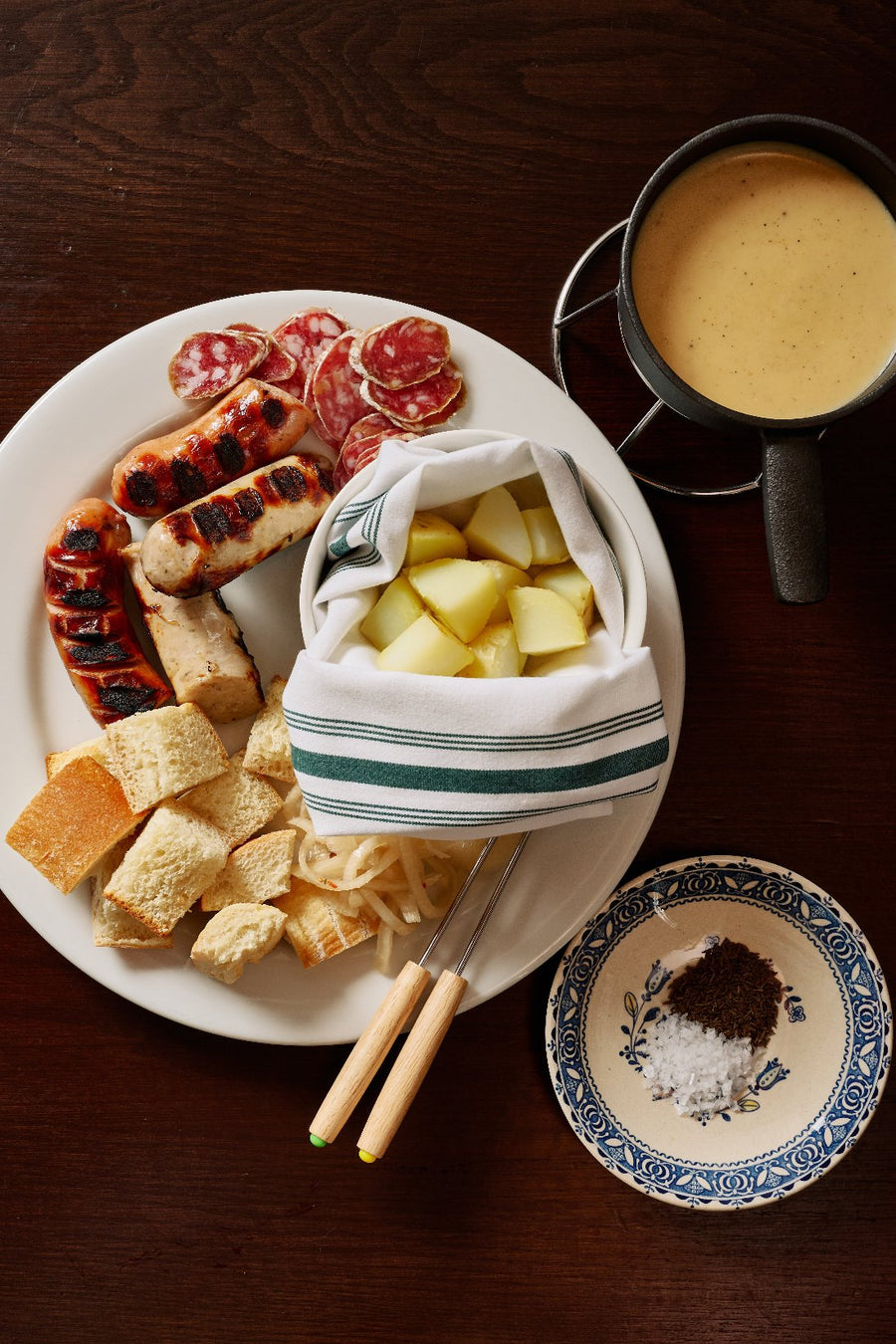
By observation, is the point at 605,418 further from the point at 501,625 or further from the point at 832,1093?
the point at 832,1093

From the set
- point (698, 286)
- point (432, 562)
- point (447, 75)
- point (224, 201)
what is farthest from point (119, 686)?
point (447, 75)

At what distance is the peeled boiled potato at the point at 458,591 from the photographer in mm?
1278

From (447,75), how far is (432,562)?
0.92 meters

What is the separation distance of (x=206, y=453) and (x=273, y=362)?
0.21 metres

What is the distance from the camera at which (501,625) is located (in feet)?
4.40

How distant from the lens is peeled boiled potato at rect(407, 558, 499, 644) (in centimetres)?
128

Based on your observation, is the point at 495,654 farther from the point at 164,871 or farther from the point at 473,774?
the point at 164,871

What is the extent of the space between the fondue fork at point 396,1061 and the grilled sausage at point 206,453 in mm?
816

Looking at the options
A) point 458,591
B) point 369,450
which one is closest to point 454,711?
point 458,591

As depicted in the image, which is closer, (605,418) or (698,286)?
(698,286)

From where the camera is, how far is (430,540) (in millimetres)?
1323

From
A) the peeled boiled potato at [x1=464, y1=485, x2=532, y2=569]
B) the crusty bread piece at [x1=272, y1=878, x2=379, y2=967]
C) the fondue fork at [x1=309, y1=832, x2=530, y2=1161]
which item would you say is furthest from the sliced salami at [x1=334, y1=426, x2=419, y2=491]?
the fondue fork at [x1=309, y1=832, x2=530, y2=1161]

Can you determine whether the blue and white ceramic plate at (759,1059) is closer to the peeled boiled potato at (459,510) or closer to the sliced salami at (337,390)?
the peeled boiled potato at (459,510)

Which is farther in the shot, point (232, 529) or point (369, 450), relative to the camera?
point (369, 450)
